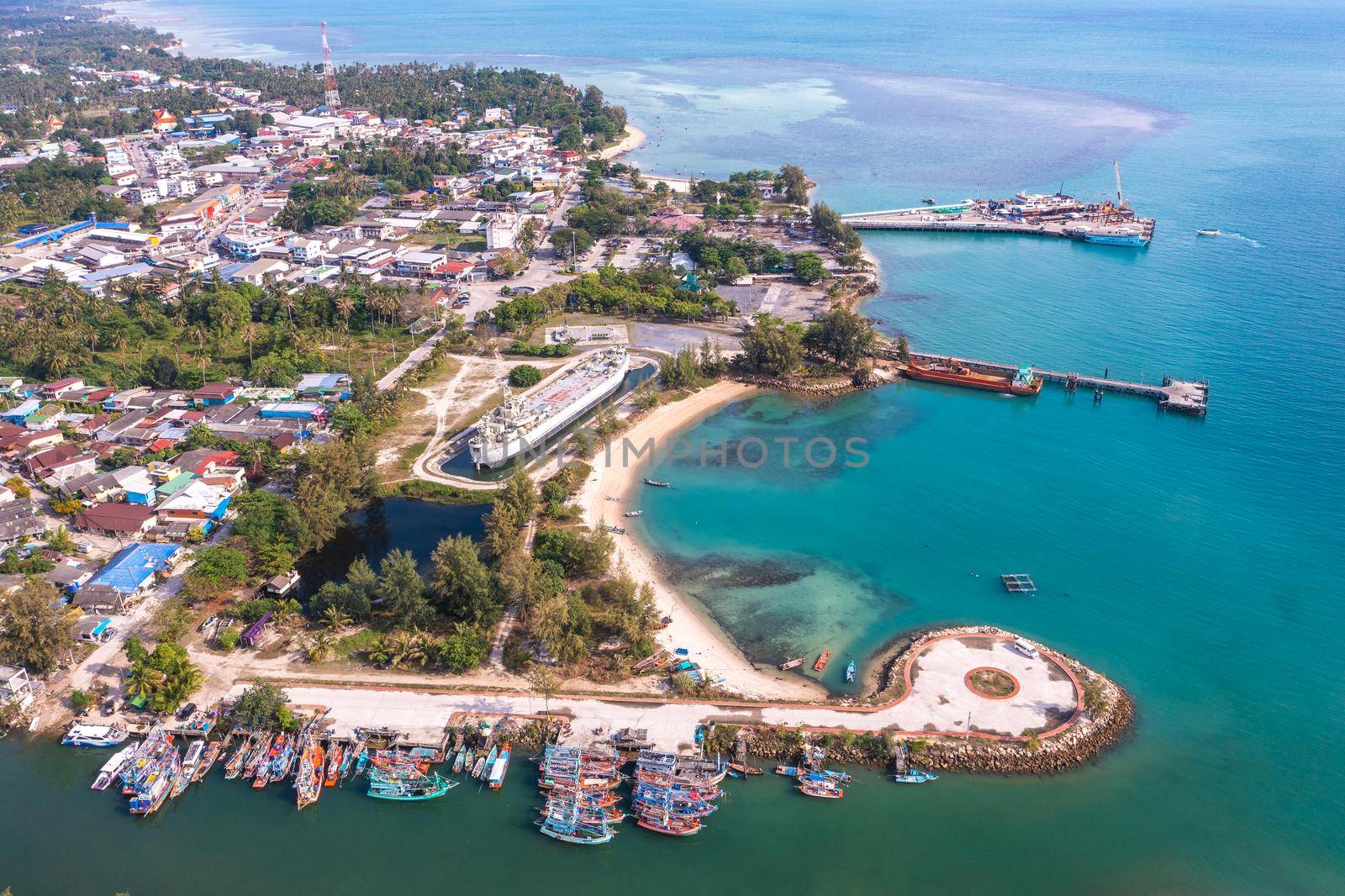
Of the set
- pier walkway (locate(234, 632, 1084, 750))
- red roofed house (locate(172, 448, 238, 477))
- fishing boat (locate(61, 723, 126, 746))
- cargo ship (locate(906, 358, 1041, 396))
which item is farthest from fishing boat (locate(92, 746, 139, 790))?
cargo ship (locate(906, 358, 1041, 396))

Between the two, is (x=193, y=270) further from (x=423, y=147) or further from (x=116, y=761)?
(x=116, y=761)

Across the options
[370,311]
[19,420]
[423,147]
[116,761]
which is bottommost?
[116,761]

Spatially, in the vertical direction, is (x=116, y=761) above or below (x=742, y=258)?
below

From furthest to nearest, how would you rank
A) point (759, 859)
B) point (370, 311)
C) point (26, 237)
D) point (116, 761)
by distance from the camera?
point (26, 237)
point (370, 311)
point (116, 761)
point (759, 859)

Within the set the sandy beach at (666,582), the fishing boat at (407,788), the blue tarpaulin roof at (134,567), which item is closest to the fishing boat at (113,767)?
the fishing boat at (407,788)

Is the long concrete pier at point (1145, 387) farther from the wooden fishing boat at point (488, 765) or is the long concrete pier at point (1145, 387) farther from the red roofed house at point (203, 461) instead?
the red roofed house at point (203, 461)

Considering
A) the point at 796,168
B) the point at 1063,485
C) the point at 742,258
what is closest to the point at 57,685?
the point at 1063,485

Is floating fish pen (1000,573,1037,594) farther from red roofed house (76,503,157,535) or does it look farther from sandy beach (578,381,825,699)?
red roofed house (76,503,157,535)
